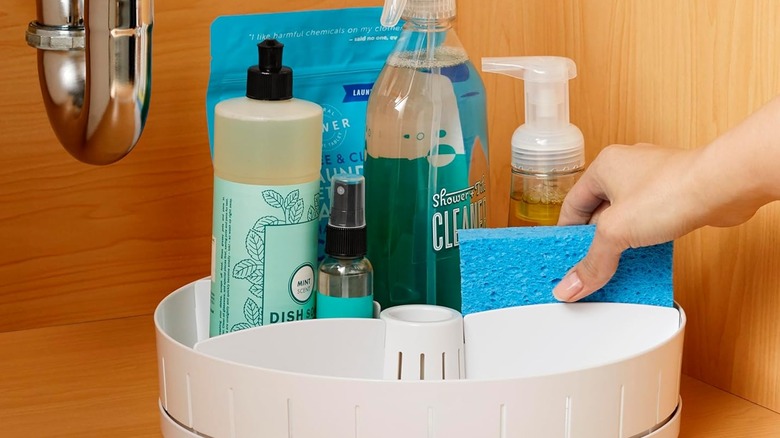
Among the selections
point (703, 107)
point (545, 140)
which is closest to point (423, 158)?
point (545, 140)

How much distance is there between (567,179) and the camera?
2.09 feet

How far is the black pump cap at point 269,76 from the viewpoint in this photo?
59 centimetres

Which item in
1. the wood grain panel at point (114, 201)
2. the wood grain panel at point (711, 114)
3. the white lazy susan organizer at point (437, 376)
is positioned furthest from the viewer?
the wood grain panel at point (114, 201)

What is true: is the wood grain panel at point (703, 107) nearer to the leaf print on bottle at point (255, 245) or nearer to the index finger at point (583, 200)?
the index finger at point (583, 200)

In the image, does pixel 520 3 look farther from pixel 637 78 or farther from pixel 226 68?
pixel 226 68

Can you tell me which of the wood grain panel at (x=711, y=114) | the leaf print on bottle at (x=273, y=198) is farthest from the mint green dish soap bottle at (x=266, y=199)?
the wood grain panel at (x=711, y=114)

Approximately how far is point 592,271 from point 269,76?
220 millimetres

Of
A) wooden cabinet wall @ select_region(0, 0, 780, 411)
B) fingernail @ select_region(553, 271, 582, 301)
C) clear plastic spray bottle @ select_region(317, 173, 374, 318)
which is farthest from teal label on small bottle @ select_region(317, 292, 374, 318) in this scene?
wooden cabinet wall @ select_region(0, 0, 780, 411)

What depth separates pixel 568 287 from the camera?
0.56 m

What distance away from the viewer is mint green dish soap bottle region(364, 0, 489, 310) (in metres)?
0.64

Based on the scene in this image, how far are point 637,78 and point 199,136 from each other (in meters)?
0.35

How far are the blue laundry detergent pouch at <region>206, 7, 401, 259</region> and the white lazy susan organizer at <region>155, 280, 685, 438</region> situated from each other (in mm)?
138

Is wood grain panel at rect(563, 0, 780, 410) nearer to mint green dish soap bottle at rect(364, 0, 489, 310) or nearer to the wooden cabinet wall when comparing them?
the wooden cabinet wall

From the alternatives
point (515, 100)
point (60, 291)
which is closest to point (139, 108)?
point (60, 291)
